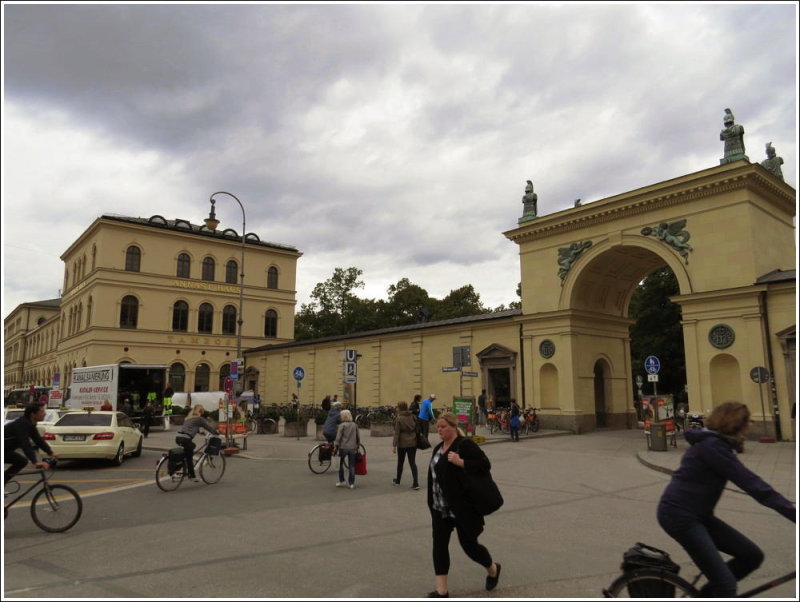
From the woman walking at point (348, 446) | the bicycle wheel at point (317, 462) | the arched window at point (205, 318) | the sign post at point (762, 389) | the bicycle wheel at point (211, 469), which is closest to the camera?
the woman walking at point (348, 446)

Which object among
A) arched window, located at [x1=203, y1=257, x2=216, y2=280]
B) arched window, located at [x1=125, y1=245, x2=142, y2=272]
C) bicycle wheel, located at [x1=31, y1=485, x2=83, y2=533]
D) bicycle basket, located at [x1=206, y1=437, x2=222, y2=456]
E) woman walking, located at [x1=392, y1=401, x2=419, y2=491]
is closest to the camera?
bicycle wheel, located at [x1=31, y1=485, x2=83, y2=533]

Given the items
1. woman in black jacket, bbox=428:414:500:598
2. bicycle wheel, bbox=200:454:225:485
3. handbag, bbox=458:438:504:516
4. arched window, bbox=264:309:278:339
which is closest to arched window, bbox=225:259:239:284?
arched window, bbox=264:309:278:339

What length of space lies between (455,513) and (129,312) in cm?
4856

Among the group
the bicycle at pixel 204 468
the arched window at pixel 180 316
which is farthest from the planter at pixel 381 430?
the arched window at pixel 180 316

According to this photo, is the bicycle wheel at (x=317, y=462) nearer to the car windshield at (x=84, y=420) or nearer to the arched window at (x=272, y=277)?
the car windshield at (x=84, y=420)

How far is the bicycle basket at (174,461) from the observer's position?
11684 millimetres

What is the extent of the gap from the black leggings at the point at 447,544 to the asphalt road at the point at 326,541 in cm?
34

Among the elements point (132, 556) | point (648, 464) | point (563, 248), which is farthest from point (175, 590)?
point (563, 248)

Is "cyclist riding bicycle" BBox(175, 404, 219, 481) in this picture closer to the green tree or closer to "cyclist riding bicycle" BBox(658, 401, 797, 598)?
"cyclist riding bicycle" BBox(658, 401, 797, 598)

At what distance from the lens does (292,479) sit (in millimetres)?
13211

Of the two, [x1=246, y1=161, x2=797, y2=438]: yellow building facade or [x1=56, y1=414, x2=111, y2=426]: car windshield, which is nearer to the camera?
[x1=56, y1=414, x2=111, y2=426]: car windshield

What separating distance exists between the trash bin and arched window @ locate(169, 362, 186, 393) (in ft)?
134

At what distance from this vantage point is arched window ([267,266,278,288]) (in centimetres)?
5616

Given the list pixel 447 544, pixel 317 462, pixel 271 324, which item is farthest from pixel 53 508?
pixel 271 324
